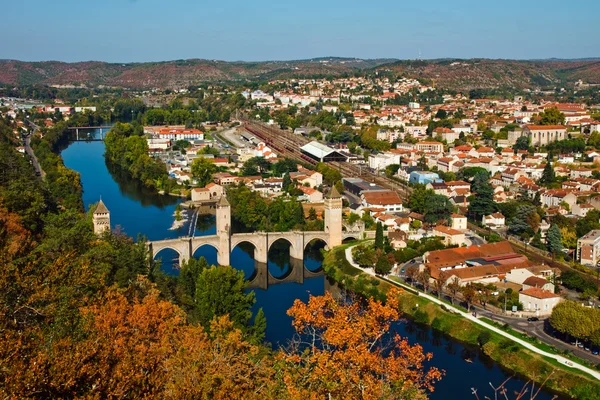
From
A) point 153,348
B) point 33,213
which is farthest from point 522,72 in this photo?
point 153,348

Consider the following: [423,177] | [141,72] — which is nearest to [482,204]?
[423,177]

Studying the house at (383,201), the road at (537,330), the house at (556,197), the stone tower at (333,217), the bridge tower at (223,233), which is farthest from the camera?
the house at (383,201)

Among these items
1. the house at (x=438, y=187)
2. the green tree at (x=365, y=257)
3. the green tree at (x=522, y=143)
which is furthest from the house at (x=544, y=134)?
the green tree at (x=365, y=257)

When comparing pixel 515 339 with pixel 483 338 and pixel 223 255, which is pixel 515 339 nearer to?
pixel 483 338

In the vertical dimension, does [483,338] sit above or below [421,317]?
above

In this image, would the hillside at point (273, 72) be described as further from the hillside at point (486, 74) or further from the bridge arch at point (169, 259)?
the bridge arch at point (169, 259)

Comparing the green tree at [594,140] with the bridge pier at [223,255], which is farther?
the green tree at [594,140]
